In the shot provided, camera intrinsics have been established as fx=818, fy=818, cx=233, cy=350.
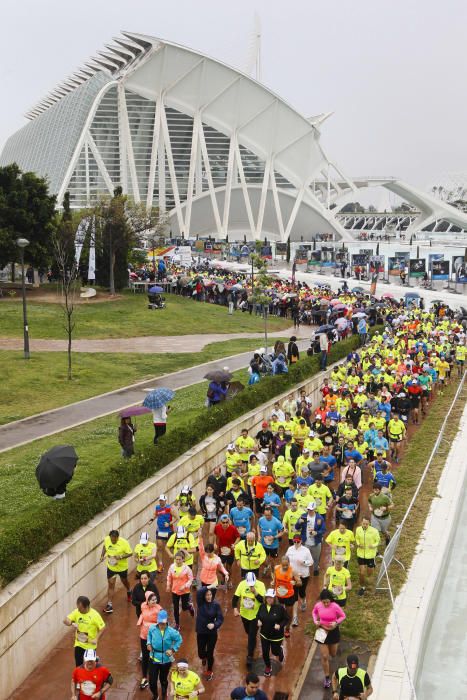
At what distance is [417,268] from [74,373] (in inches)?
1072

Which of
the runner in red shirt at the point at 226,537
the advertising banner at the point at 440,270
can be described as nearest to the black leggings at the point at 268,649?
the runner in red shirt at the point at 226,537

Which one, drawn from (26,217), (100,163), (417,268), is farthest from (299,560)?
(100,163)

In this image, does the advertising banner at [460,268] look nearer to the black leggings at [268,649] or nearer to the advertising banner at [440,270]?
the advertising banner at [440,270]

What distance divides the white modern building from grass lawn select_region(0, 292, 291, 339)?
149 ft

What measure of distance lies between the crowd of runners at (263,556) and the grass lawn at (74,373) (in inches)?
204

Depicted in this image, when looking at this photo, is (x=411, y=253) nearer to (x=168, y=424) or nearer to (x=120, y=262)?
(x=120, y=262)

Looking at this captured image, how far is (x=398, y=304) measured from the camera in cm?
3859

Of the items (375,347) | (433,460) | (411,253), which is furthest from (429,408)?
(411,253)

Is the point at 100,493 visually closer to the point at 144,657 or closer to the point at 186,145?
the point at 144,657

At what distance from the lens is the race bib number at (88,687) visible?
746 centimetres

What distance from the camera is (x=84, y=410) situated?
18.8 m

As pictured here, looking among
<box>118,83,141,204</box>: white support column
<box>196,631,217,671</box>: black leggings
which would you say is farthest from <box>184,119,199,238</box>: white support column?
<box>196,631,217,671</box>: black leggings

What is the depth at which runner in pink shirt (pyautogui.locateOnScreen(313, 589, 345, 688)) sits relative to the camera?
8703 millimetres

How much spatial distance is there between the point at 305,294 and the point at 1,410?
75.1ft
